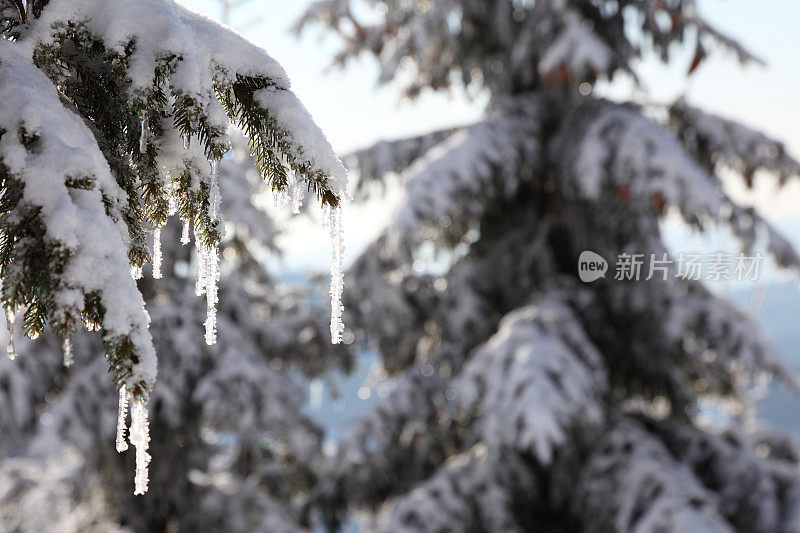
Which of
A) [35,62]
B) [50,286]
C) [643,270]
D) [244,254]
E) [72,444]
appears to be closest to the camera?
[50,286]

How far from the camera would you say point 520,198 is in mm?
5578

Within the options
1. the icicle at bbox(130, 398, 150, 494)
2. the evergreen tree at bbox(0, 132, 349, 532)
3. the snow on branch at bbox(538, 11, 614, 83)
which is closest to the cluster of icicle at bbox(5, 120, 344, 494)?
the icicle at bbox(130, 398, 150, 494)

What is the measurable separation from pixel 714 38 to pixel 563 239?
2046 mm

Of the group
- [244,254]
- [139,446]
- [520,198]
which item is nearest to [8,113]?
[139,446]

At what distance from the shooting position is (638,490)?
13.1 ft

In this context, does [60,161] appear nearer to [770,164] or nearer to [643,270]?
[643,270]

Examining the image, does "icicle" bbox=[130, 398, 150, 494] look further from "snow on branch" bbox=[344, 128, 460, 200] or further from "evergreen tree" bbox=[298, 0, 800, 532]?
"snow on branch" bbox=[344, 128, 460, 200]

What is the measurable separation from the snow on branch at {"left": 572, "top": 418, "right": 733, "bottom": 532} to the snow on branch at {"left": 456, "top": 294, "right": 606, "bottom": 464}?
536mm

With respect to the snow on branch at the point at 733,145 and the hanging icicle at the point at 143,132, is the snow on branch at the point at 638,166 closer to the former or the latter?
the snow on branch at the point at 733,145

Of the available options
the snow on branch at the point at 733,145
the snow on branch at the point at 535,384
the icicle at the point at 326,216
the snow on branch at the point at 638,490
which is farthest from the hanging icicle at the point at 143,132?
the snow on branch at the point at 733,145

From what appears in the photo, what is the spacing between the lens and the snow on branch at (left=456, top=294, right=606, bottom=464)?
355 cm

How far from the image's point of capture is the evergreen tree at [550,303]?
13.1ft

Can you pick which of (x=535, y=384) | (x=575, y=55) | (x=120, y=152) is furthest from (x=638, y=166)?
(x=120, y=152)

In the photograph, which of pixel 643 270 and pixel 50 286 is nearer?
pixel 50 286
